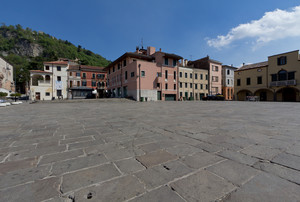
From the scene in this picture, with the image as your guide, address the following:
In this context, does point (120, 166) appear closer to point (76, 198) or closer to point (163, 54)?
point (76, 198)

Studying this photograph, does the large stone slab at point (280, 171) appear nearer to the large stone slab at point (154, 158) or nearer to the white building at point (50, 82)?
the large stone slab at point (154, 158)

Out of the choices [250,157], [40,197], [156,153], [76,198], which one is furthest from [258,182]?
[40,197]

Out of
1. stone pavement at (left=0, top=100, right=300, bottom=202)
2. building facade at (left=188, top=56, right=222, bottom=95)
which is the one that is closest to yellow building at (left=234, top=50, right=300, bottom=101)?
building facade at (left=188, top=56, right=222, bottom=95)

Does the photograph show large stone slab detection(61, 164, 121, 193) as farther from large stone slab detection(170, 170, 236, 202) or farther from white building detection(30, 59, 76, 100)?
white building detection(30, 59, 76, 100)

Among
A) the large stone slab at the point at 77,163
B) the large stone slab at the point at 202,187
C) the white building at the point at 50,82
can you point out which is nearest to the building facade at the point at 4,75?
the white building at the point at 50,82

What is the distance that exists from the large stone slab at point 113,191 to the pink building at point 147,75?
24.4m

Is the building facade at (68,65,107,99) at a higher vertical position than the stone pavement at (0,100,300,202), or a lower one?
higher

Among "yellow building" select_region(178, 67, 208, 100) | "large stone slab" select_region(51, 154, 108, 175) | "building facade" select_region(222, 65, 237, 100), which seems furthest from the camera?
"building facade" select_region(222, 65, 237, 100)

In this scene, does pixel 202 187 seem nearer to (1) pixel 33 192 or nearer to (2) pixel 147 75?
(1) pixel 33 192

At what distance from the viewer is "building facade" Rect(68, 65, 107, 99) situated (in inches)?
1430

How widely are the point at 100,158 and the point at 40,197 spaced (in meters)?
0.84

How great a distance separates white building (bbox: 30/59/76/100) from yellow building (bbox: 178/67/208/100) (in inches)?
1224

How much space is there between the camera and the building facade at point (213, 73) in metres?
37.0

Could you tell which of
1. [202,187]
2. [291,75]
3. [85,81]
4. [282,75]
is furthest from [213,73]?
[202,187]
